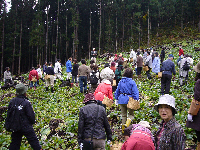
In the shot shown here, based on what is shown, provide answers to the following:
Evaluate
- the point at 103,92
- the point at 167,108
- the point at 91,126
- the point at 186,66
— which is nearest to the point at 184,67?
the point at 186,66

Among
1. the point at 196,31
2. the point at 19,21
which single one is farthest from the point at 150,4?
the point at 19,21

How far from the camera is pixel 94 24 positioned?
4875cm

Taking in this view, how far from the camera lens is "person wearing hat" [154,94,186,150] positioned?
2676 mm

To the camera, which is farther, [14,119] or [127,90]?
[127,90]

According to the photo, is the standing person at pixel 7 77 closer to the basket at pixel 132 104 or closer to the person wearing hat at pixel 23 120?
the person wearing hat at pixel 23 120

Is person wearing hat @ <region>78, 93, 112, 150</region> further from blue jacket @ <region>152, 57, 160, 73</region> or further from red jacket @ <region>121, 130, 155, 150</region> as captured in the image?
blue jacket @ <region>152, 57, 160, 73</region>

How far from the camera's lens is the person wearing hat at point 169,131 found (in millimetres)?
2676

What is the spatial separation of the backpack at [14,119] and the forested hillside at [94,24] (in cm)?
3472

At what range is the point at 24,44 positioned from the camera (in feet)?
147

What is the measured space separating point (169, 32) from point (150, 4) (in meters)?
8.69

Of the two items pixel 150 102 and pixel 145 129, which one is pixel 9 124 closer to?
pixel 145 129

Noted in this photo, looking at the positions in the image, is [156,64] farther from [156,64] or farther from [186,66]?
[186,66]

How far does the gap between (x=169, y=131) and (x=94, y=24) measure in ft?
159

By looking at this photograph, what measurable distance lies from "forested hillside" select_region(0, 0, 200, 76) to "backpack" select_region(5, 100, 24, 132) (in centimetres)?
3472
